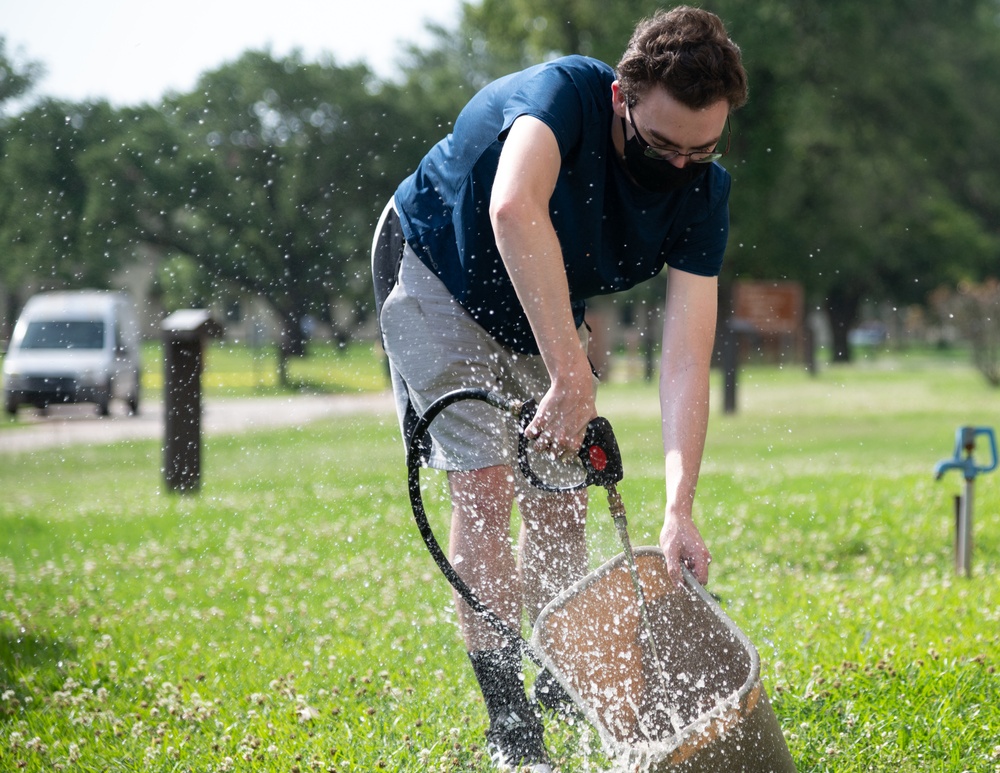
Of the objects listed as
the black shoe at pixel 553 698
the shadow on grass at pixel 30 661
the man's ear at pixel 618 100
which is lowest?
the shadow on grass at pixel 30 661

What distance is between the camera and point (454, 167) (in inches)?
103

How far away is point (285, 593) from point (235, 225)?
96.0 ft

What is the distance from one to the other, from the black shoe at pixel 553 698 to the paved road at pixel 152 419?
428 inches

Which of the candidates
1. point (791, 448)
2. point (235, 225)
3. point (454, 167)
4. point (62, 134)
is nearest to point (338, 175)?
point (235, 225)

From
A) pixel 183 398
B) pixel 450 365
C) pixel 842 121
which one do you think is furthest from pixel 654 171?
pixel 842 121

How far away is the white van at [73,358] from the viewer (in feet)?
63.1

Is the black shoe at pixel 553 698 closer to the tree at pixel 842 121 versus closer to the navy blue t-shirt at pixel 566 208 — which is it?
the navy blue t-shirt at pixel 566 208

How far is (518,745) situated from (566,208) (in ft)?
3.94

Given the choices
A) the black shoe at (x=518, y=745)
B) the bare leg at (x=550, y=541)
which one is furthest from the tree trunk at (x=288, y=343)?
the black shoe at (x=518, y=745)

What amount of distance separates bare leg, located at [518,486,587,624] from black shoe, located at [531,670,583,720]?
0.23m

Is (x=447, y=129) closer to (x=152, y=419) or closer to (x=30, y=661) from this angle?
(x=152, y=419)

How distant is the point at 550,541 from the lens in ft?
9.52

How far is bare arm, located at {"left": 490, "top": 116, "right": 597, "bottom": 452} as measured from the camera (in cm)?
220

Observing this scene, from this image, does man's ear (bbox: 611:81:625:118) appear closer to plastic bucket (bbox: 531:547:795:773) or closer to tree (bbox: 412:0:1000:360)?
plastic bucket (bbox: 531:547:795:773)
